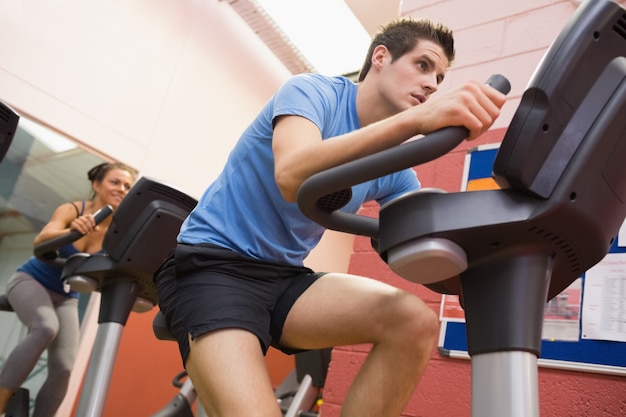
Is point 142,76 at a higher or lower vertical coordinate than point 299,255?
higher

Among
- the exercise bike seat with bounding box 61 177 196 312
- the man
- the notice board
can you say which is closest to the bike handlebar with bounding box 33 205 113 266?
the exercise bike seat with bounding box 61 177 196 312

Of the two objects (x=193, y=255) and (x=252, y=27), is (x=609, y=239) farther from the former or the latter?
(x=252, y=27)

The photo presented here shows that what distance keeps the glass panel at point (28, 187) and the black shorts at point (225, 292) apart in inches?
105

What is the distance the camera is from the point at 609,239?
768 millimetres

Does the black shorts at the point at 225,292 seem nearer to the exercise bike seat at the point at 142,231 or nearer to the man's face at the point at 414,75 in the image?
the man's face at the point at 414,75

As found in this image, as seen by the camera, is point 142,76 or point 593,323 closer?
point 593,323

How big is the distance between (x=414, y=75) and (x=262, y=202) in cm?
46

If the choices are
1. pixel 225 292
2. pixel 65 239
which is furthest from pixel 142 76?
pixel 225 292

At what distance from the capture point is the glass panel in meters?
3.39

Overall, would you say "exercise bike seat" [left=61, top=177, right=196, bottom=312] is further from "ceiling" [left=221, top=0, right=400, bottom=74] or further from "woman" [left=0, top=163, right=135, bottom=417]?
"ceiling" [left=221, top=0, right=400, bottom=74]

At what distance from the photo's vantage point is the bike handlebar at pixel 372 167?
693 mm

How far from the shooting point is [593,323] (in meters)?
1.56

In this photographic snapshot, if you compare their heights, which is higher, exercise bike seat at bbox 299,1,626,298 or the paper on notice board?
exercise bike seat at bbox 299,1,626,298

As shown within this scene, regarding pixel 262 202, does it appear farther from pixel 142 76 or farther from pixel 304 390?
pixel 142 76
